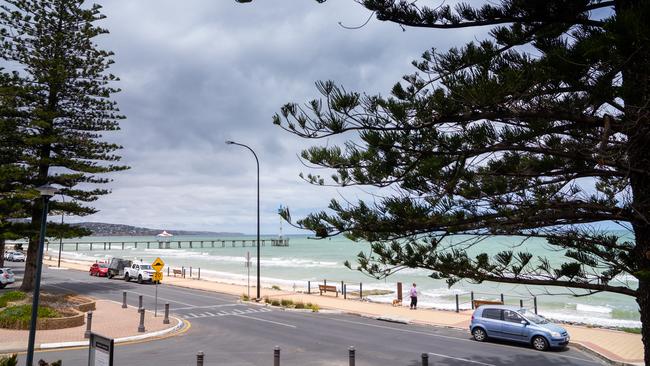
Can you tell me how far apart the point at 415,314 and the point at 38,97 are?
23.9 m

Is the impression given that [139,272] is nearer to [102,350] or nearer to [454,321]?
[454,321]

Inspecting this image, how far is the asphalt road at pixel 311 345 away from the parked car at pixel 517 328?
1.08 ft

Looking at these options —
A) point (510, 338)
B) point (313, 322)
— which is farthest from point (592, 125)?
point (313, 322)

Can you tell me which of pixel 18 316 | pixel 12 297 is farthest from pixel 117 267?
pixel 18 316

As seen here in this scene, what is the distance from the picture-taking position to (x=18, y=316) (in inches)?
645

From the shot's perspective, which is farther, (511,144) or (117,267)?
(117,267)

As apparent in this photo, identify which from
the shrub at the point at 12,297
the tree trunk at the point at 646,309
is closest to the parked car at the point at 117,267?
the shrub at the point at 12,297

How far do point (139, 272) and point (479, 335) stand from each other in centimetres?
2948

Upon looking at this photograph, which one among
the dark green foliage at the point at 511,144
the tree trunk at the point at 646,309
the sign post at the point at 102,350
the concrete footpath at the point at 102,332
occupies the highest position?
the dark green foliage at the point at 511,144

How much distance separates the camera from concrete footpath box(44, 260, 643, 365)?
48.6 feet

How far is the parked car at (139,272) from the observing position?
36.7 meters

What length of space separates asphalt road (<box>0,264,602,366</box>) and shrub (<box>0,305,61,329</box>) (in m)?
4.16

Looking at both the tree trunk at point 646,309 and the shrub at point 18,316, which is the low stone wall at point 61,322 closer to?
the shrub at point 18,316

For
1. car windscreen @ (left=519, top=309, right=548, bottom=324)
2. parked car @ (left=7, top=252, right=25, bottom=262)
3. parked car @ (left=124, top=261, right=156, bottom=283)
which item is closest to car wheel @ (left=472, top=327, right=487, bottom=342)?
car windscreen @ (left=519, top=309, right=548, bottom=324)
